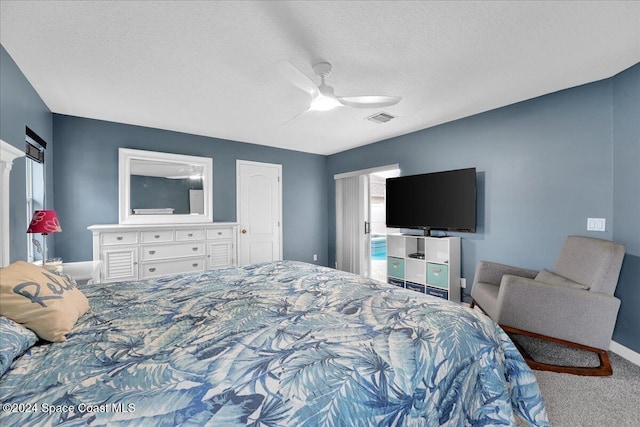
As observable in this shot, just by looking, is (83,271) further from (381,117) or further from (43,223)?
(381,117)

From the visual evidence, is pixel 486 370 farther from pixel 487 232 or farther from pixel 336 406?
pixel 487 232

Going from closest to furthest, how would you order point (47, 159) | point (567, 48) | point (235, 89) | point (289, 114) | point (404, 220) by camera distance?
point (567, 48)
point (235, 89)
point (47, 159)
point (289, 114)
point (404, 220)

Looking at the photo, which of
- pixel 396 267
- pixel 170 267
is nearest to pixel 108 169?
pixel 170 267

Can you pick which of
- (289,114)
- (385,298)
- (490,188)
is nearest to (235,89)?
(289,114)

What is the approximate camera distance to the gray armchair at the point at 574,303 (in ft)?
6.78

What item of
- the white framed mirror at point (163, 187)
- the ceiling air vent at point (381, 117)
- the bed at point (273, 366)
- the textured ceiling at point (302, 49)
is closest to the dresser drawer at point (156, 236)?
the white framed mirror at point (163, 187)

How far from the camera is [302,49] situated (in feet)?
6.81

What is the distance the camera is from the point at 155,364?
0.95 meters

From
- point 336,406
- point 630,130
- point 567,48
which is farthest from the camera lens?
point 630,130

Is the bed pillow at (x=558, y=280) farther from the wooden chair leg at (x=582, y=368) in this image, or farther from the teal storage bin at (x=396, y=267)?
the teal storage bin at (x=396, y=267)

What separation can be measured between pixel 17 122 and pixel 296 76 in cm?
238

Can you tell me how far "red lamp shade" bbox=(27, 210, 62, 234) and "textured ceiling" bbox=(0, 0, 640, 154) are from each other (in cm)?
122

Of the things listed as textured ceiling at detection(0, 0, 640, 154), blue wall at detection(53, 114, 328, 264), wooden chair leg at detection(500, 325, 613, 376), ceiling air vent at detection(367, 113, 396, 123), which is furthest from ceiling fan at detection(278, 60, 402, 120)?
blue wall at detection(53, 114, 328, 264)

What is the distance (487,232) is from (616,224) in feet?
3.62
